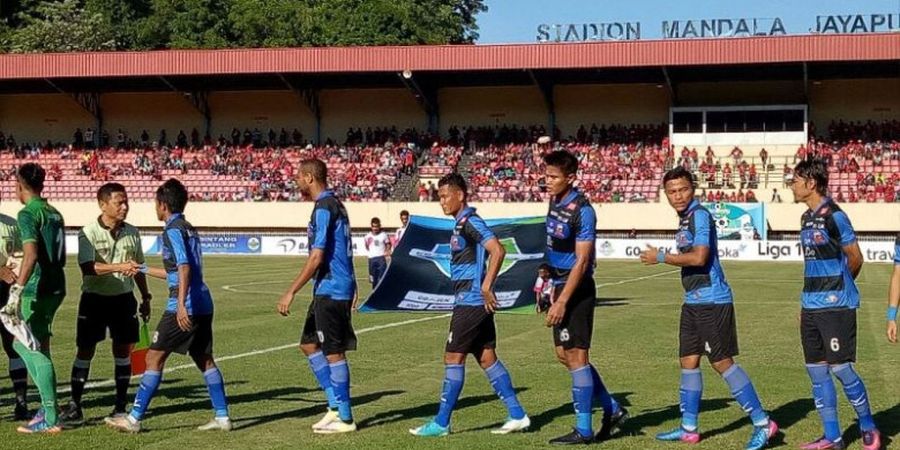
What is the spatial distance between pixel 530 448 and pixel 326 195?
8.50ft

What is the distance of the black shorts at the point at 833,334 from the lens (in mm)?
8891

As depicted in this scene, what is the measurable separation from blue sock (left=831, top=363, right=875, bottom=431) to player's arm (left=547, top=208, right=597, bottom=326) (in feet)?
6.42

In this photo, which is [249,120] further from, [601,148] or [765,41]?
[765,41]

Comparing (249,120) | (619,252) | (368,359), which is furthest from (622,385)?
(249,120)

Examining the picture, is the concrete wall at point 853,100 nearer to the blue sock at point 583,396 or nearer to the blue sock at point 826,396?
the blue sock at point 826,396

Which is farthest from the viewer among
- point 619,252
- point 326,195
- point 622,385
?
point 619,252

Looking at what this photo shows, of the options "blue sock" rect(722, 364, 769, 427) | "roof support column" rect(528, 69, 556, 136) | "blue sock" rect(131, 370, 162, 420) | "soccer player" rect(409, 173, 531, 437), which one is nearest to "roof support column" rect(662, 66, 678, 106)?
"roof support column" rect(528, 69, 556, 136)

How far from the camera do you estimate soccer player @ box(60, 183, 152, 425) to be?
1041 centimetres

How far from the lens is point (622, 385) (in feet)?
42.2

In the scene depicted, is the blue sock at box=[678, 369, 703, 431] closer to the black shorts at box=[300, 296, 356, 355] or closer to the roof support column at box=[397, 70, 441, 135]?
the black shorts at box=[300, 296, 356, 355]

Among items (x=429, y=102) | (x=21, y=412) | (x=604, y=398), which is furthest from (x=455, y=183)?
(x=429, y=102)

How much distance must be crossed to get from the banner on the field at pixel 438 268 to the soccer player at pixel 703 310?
7781 millimetres

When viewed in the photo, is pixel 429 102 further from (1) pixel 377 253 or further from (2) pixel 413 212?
(1) pixel 377 253

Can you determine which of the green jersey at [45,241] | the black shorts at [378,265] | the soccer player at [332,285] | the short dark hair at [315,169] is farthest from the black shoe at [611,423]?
the black shorts at [378,265]
